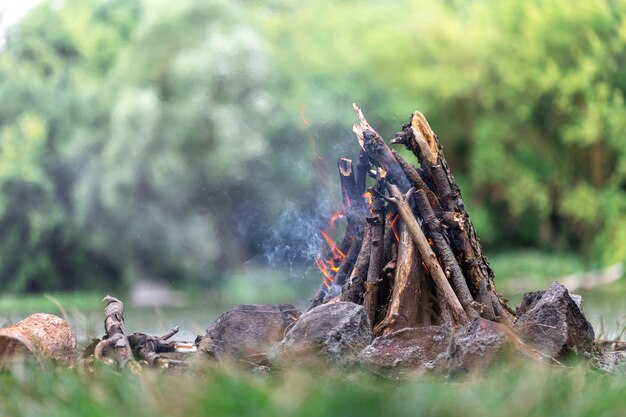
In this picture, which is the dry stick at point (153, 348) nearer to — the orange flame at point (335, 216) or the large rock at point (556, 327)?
the orange flame at point (335, 216)

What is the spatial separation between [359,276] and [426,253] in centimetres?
38

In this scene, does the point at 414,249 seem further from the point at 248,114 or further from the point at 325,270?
the point at 248,114

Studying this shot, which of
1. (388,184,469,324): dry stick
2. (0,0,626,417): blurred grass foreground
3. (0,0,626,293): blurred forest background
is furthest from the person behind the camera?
(0,0,626,293): blurred forest background

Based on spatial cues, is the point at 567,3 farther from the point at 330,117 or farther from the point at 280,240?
the point at 280,240

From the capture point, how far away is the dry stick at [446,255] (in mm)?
4418

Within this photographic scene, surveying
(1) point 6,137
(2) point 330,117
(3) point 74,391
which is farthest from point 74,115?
(3) point 74,391

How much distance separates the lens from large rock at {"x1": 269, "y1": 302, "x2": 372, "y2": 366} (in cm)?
392

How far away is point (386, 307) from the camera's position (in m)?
4.60

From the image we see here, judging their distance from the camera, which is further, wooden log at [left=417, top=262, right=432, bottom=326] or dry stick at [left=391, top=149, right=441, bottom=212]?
dry stick at [left=391, top=149, right=441, bottom=212]

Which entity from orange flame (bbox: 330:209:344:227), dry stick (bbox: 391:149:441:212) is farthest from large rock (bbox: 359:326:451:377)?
orange flame (bbox: 330:209:344:227)

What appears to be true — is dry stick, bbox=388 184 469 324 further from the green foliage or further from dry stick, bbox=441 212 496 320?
the green foliage

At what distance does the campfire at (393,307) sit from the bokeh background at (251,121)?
10.2m

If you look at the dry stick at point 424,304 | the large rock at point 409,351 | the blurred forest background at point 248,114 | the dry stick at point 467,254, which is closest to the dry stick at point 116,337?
the large rock at point 409,351

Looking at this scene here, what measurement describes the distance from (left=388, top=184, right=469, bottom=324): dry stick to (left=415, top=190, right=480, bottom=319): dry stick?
0.04 metres
